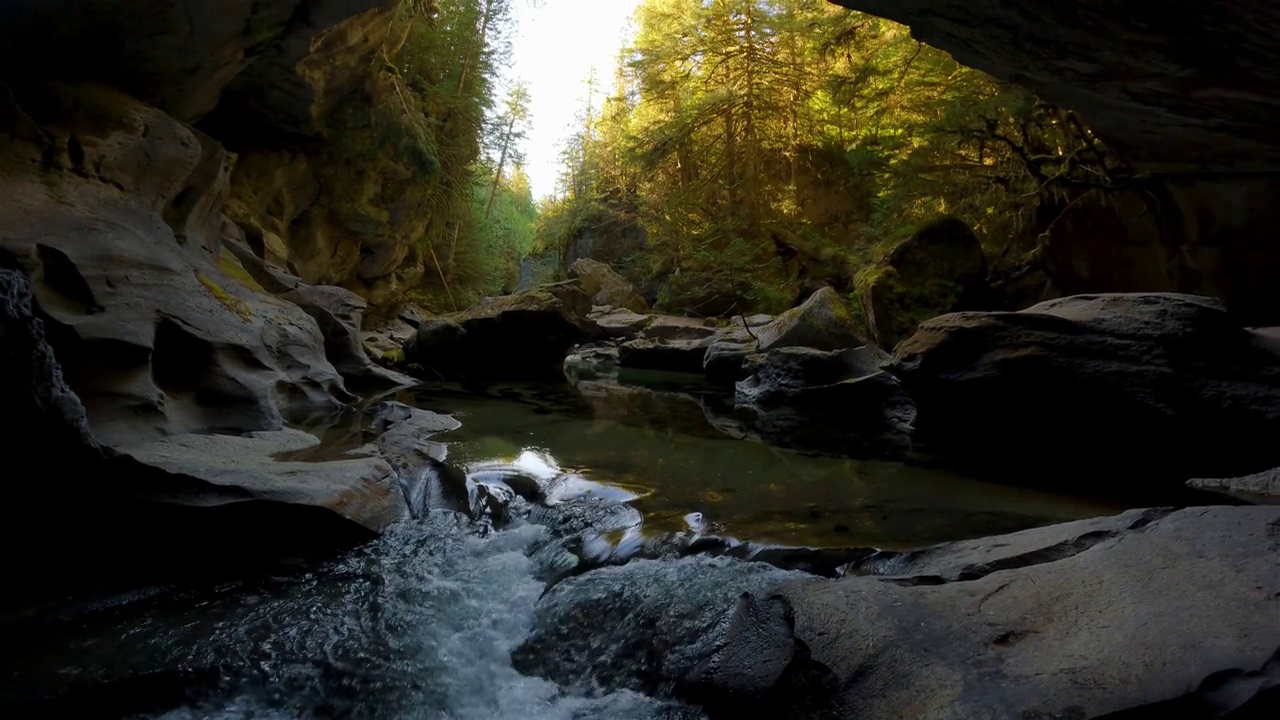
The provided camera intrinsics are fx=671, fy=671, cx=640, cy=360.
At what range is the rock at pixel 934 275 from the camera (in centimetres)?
952

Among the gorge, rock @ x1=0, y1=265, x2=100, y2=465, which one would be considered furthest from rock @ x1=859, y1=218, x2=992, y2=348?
rock @ x1=0, y1=265, x2=100, y2=465

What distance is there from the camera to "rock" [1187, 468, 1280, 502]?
4.55 meters

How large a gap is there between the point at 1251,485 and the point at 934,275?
17.3ft

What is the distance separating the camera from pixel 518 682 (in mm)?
2732

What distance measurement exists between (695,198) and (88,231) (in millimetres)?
14452

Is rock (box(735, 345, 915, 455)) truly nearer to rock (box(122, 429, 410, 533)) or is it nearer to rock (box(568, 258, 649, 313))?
rock (box(122, 429, 410, 533))

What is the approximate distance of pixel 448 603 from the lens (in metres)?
3.26

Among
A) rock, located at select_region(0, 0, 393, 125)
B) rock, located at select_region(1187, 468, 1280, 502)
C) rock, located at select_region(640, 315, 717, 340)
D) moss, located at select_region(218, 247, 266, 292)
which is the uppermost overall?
rock, located at select_region(0, 0, 393, 125)

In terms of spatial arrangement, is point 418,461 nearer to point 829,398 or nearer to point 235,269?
point 235,269

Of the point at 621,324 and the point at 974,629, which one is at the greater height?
the point at 621,324

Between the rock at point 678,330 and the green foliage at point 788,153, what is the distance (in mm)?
1538

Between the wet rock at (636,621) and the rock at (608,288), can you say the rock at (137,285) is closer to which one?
the wet rock at (636,621)

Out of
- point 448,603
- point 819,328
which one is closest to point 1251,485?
point 448,603

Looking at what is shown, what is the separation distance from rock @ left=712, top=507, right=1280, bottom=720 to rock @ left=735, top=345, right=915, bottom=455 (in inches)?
156
